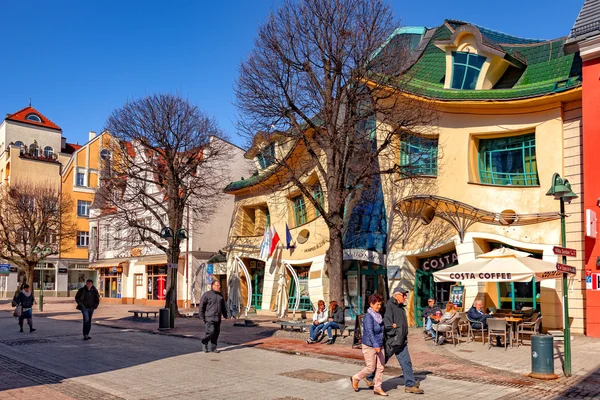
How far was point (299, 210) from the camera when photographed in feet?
97.0

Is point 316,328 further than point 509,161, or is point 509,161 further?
point 509,161

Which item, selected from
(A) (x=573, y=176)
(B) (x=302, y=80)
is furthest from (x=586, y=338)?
(B) (x=302, y=80)

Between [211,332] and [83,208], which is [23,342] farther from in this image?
[83,208]

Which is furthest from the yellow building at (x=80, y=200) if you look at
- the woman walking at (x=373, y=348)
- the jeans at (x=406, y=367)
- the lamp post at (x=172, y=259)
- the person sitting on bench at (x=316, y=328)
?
the jeans at (x=406, y=367)

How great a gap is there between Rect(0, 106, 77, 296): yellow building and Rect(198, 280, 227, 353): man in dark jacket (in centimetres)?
4409

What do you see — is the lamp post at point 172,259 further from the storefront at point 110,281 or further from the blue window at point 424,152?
the storefront at point 110,281

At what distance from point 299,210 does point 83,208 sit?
36.1 meters

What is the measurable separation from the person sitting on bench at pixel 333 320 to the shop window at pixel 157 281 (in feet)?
79.2

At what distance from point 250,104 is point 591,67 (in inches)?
400

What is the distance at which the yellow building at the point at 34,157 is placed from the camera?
185 ft

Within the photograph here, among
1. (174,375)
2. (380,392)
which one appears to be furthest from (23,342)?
(380,392)

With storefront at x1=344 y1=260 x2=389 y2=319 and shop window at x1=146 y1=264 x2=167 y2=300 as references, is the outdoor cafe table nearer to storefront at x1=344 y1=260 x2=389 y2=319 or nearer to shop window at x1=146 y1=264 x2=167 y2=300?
storefront at x1=344 y1=260 x2=389 y2=319

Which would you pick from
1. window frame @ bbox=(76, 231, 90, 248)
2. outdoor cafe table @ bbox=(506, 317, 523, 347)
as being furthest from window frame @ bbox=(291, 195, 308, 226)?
window frame @ bbox=(76, 231, 90, 248)

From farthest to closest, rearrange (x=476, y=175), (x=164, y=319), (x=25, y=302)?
(x=476, y=175), (x=164, y=319), (x=25, y=302)
